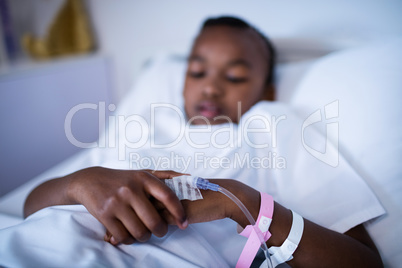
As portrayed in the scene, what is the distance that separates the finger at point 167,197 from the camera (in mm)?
414

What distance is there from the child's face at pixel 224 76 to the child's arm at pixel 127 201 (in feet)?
1.67

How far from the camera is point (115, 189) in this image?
1.38ft

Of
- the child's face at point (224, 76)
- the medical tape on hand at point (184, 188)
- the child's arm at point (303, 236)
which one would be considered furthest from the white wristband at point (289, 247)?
the child's face at point (224, 76)

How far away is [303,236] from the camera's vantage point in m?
0.48

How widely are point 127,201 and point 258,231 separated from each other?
236 millimetres

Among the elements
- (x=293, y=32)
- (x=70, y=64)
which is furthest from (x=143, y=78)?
(x=293, y=32)

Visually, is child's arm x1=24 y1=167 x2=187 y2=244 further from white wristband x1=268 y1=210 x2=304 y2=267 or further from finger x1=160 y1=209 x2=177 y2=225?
white wristband x1=268 y1=210 x2=304 y2=267

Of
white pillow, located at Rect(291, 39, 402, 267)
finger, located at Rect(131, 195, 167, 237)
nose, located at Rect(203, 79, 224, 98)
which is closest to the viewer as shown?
finger, located at Rect(131, 195, 167, 237)

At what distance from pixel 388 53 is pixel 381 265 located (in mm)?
556

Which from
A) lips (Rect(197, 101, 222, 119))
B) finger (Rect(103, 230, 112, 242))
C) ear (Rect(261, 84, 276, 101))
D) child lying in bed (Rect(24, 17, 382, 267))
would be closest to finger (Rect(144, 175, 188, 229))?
child lying in bed (Rect(24, 17, 382, 267))

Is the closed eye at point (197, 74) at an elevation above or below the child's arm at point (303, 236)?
above

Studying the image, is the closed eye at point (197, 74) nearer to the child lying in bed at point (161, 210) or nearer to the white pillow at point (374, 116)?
the white pillow at point (374, 116)

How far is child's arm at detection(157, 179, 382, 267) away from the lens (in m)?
0.47
